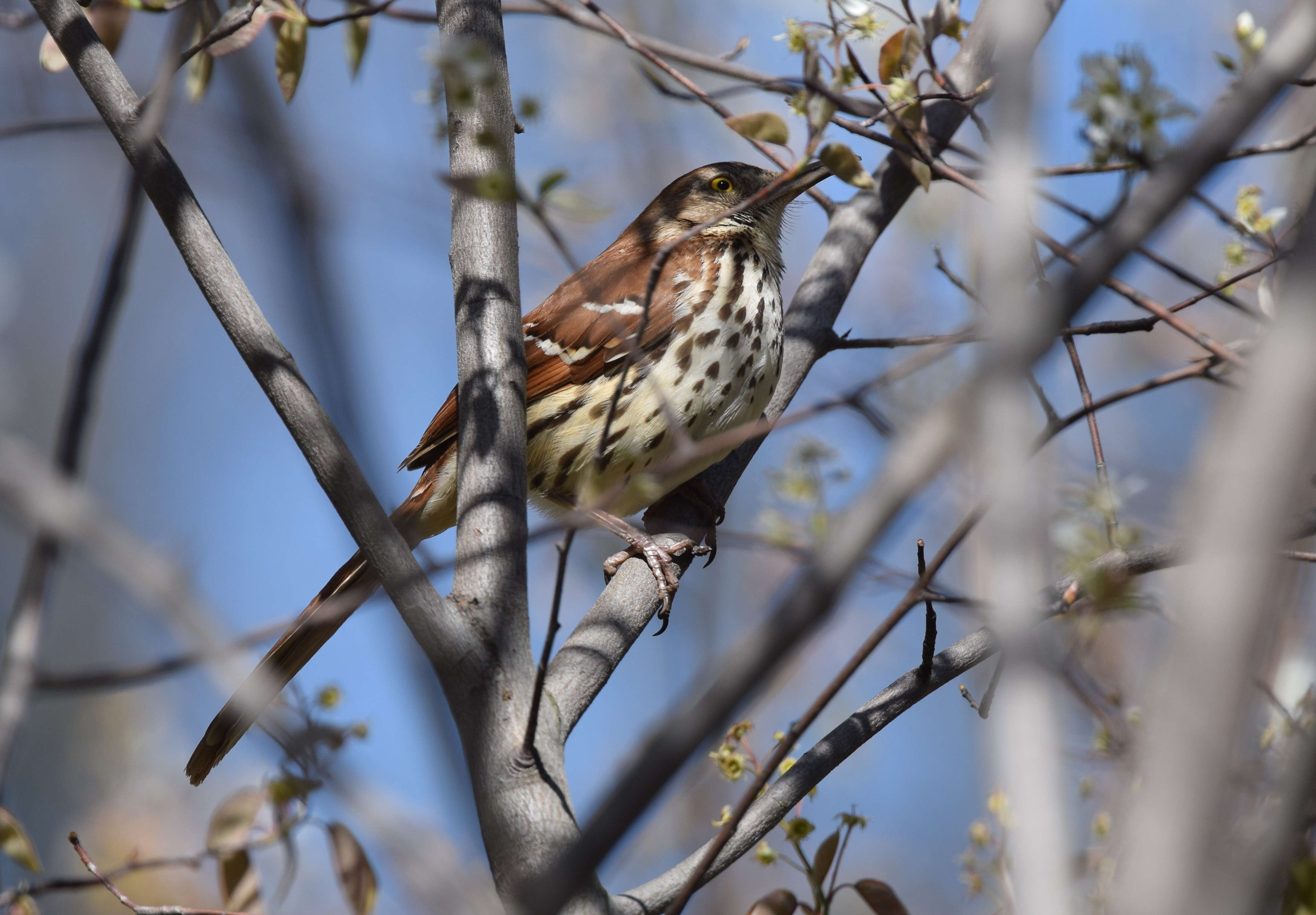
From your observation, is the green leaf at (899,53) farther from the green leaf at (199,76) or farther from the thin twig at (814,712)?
the green leaf at (199,76)

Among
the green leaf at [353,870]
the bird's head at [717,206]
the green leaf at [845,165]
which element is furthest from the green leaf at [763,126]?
the bird's head at [717,206]

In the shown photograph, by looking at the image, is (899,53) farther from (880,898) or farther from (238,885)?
(238,885)

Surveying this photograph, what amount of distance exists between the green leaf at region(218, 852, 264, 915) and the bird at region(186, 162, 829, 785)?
757 mm

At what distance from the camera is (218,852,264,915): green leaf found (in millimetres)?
2178

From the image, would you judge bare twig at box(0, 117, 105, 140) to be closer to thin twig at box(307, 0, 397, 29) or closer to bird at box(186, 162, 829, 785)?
thin twig at box(307, 0, 397, 29)

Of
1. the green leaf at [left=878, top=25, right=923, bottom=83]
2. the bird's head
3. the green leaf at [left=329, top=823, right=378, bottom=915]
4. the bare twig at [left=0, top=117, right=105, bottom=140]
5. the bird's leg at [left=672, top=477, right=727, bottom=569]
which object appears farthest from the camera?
the bird's head

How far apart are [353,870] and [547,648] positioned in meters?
0.88

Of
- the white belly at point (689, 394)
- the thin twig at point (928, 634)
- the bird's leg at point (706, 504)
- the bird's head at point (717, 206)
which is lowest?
the thin twig at point (928, 634)

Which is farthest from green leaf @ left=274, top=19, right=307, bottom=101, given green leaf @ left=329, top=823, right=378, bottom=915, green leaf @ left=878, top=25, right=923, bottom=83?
green leaf @ left=329, top=823, right=378, bottom=915

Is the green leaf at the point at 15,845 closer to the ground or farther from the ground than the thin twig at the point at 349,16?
closer to the ground

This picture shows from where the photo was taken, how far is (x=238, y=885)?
219cm

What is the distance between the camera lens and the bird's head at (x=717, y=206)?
149 inches

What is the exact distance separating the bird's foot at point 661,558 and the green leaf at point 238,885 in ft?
3.73

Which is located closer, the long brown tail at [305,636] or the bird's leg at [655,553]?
the long brown tail at [305,636]
